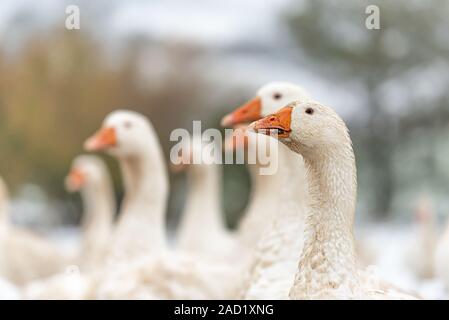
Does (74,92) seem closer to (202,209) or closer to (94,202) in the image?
(94,202)

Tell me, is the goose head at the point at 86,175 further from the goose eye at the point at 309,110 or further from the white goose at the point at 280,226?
the goose eye at the point at 309,110

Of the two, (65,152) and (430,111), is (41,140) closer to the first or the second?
(65,152)

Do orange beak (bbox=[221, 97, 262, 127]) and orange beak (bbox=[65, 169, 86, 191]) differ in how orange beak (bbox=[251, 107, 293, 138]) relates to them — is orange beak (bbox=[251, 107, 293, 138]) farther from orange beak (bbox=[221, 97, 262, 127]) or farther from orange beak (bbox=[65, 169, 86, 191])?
orange beak (bbox=[65, 169, 86, 191])

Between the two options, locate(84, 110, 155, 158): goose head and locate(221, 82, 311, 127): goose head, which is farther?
locate(84, 110, 155, 158): goose head

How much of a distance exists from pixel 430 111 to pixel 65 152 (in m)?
2.62

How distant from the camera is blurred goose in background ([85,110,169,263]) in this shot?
9.37 ft

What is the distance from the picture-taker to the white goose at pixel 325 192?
1.43 meters

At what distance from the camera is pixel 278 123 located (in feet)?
4.77

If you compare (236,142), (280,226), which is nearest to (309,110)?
(280,226)

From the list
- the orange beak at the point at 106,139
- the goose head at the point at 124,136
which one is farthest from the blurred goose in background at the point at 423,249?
the orange beak at the point at 106,139

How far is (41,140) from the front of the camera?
18.6 feet

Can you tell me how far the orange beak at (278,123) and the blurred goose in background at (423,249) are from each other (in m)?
2.13

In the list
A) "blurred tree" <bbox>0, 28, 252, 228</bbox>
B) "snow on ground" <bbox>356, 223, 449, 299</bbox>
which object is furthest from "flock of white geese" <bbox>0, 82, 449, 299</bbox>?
"blurred tree" <bbox>0, 28, 252, 228</bbox>
